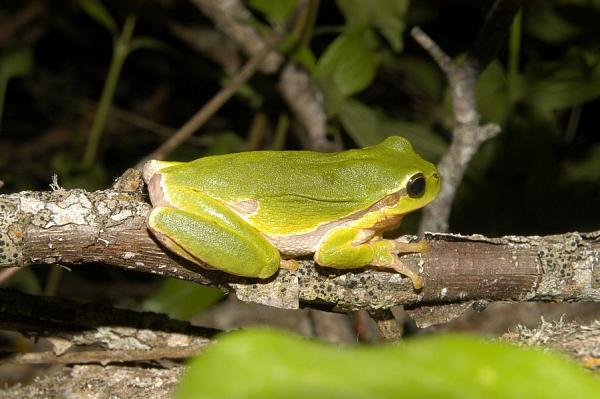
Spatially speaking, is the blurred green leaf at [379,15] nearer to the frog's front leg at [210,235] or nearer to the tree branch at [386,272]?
the frog's front leg at [210,235]

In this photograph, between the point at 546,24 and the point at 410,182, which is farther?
the point at 546,24

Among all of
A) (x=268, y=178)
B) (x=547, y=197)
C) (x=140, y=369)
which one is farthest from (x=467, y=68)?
(x=140, y=369)

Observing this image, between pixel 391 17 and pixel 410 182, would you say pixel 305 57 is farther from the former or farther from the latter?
pixel 410 182

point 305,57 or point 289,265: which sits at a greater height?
point 305,57

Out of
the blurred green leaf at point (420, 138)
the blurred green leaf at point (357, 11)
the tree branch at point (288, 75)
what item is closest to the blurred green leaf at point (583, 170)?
the blurred green leaf at point (420, 138)

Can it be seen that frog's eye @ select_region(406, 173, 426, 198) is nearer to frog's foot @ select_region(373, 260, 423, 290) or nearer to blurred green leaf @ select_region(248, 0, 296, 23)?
frog's foot @ select_region(373, 260, 423, 290)

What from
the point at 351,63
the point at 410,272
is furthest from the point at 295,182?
the point at 351,63

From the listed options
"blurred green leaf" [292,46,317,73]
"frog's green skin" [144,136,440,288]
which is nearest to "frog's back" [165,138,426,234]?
"frog's green skin" [144,136,440,288]
